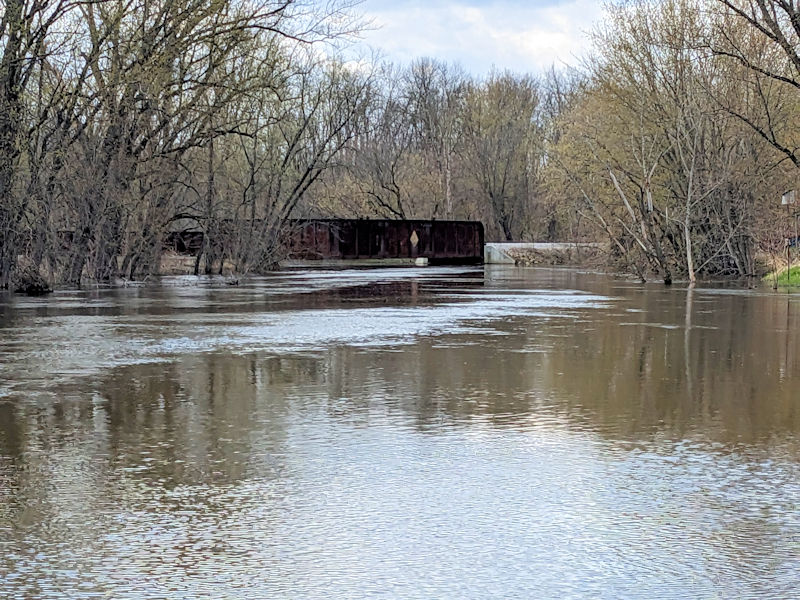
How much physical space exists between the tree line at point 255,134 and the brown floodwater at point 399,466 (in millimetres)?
12929

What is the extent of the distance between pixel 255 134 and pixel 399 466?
2839 cm

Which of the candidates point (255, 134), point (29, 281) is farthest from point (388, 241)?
point (29, 281)

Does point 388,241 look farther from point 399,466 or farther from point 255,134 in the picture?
point 399,466

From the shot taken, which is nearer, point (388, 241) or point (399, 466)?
point (399, 466)

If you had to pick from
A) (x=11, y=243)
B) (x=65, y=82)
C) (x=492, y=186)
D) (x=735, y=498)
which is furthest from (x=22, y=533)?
(x=492, y=186)

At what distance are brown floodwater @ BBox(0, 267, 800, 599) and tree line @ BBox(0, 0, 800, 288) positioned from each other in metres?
12.9

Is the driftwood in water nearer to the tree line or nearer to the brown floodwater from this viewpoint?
the tree line

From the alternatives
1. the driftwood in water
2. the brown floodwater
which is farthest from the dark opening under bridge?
the brown floodwater

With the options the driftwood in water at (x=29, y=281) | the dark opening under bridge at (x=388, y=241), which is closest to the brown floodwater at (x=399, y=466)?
the driftwood in water at (x=29, y=281)

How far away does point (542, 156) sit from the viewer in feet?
266

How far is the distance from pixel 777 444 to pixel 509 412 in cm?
206

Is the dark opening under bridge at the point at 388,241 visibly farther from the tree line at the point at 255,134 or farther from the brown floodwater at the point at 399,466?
the brown floodwater at the point at 399,466

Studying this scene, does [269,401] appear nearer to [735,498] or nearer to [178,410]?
[178,410]

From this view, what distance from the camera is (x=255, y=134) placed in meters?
34.4
